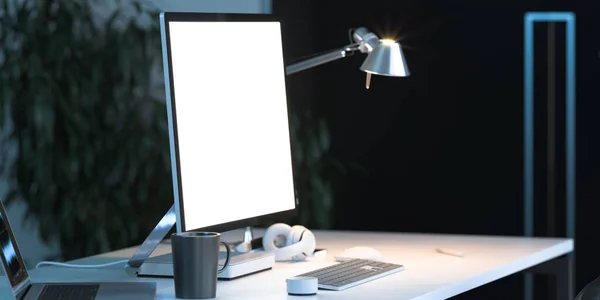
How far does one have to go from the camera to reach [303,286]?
5.96 ft

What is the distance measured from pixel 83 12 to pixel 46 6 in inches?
4.8

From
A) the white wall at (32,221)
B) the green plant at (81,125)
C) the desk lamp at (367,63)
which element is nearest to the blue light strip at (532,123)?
the white wall at (32,221)

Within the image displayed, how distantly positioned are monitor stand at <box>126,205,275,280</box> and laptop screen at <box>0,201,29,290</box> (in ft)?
0.94

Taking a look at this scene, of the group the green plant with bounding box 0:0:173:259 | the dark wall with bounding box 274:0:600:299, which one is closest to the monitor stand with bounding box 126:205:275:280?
the green plant with bounding box 0:0:173:259

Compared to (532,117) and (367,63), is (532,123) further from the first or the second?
(367,63)

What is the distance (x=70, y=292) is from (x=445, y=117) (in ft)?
9.25

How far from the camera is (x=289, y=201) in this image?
7.67 ft

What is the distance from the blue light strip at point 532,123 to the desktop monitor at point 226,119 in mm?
2129

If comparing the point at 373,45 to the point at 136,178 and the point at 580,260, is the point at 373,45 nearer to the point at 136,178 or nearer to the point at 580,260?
the point at 136,178

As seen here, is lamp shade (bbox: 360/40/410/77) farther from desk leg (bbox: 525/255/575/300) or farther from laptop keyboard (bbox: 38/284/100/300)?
laptop keyboard (bbox: 38/284/100/300)

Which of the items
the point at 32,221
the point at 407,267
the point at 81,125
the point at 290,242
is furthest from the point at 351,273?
the point at 32,221

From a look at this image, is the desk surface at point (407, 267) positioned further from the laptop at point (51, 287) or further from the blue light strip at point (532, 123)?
the blue light strip at point (532, 123)

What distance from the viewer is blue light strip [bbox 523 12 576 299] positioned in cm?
418

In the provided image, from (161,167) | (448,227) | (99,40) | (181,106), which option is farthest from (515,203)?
(181,106)
